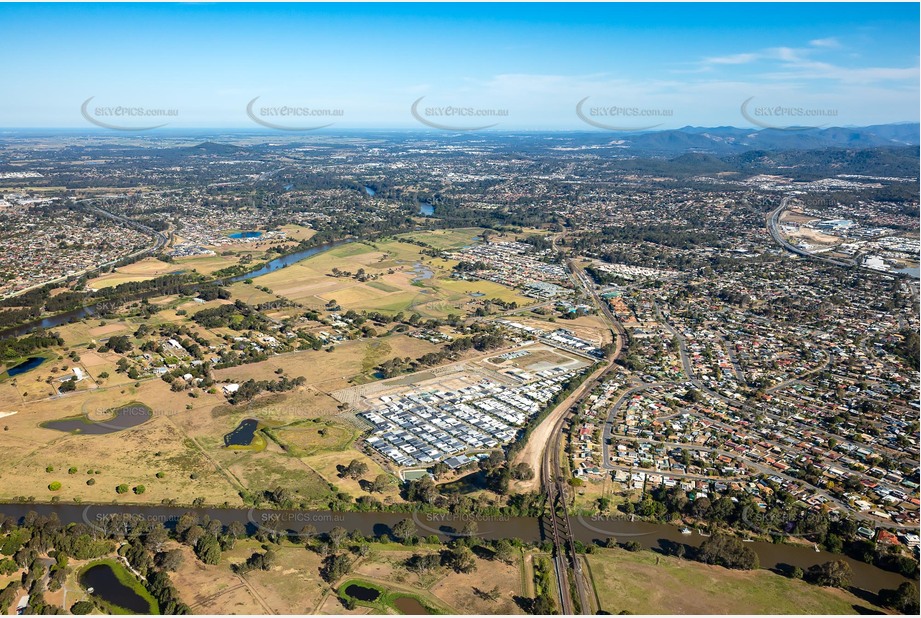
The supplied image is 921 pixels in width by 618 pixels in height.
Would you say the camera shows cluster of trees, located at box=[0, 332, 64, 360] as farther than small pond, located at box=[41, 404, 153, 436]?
Yes

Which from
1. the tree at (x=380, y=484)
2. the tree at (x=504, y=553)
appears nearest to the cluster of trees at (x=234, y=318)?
the tree at (x=380, y=484)

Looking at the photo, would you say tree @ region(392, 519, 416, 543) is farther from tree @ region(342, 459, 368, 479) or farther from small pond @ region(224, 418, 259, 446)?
small pond @ region(224, 418, 259, 446)

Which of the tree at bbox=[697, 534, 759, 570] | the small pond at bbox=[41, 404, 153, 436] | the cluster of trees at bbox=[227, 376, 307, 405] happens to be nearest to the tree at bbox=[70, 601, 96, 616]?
the small pond at bbox=[41, 404, 153, 436]

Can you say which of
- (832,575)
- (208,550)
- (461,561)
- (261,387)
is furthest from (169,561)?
(832,575)

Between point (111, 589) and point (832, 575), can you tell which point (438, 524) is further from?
point (832, 575)

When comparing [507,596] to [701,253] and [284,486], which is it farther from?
[701,253]
